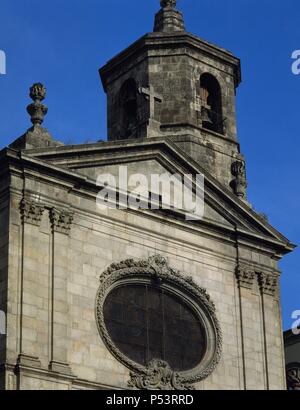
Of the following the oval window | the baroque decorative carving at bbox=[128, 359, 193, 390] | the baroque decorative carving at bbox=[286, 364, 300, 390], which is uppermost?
the oval window

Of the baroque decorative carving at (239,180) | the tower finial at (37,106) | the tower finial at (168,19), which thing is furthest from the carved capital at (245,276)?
the tower finial at (168,19)

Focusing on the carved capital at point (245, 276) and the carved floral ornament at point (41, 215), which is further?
the carved capital at point (245, 276)

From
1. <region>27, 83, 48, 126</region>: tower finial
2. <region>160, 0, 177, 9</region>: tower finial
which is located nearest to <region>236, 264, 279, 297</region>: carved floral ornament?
<region>27, 83, 48, 126</region>: tower finial

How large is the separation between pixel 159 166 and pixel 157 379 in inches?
273

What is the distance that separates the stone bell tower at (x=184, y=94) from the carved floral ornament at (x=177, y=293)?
4788 mm

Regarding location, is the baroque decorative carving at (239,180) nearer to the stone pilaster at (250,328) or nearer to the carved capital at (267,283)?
the stone pilaster at (250,328)

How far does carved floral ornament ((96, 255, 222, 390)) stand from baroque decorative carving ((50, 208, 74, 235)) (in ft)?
5.56

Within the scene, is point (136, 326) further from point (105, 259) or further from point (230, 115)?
point (230, 115)

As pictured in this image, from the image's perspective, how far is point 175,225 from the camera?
40094 mm

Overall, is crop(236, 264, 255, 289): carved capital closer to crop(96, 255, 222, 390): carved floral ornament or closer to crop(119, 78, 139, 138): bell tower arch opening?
crop(96, 255, 222, 390): carved floral ornament

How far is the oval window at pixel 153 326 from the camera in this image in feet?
123

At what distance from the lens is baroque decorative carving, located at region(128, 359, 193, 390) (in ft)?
121

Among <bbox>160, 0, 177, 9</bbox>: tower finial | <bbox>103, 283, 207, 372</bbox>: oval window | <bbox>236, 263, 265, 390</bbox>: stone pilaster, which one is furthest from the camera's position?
<bbox>160, 0, 177, 9</bbox>: tower finial

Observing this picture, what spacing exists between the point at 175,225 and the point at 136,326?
12.3 feet
